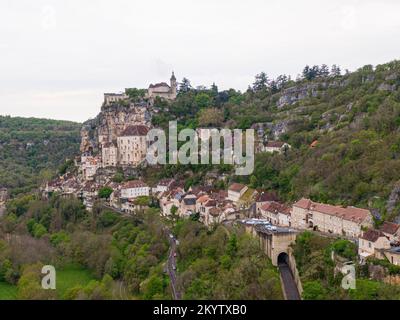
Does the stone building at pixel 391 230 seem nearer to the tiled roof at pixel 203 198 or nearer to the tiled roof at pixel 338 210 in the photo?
the tiled roof at pixel 338 210

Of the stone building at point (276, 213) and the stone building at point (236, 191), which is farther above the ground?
the stone building at point (236, 191)

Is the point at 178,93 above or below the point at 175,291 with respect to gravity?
above

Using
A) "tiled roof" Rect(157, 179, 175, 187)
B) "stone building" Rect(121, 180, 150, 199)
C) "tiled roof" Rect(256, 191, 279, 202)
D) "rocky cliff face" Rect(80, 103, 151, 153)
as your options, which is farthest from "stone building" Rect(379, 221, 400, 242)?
"rocky cliff face" Rect(80, 103, 151, 153)

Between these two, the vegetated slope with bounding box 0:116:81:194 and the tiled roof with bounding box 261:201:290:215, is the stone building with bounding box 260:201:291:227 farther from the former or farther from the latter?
the vegetated slope with bounding box 0:116:81:194

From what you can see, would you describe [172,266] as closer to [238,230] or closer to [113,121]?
[238,230]

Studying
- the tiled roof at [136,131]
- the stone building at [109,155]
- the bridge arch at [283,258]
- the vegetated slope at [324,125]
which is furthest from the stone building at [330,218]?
the stone building at [109,155]

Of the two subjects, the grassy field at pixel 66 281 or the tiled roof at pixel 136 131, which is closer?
the grassy field at pixel 66 281

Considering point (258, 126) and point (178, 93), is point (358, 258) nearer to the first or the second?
point (258, 126)
